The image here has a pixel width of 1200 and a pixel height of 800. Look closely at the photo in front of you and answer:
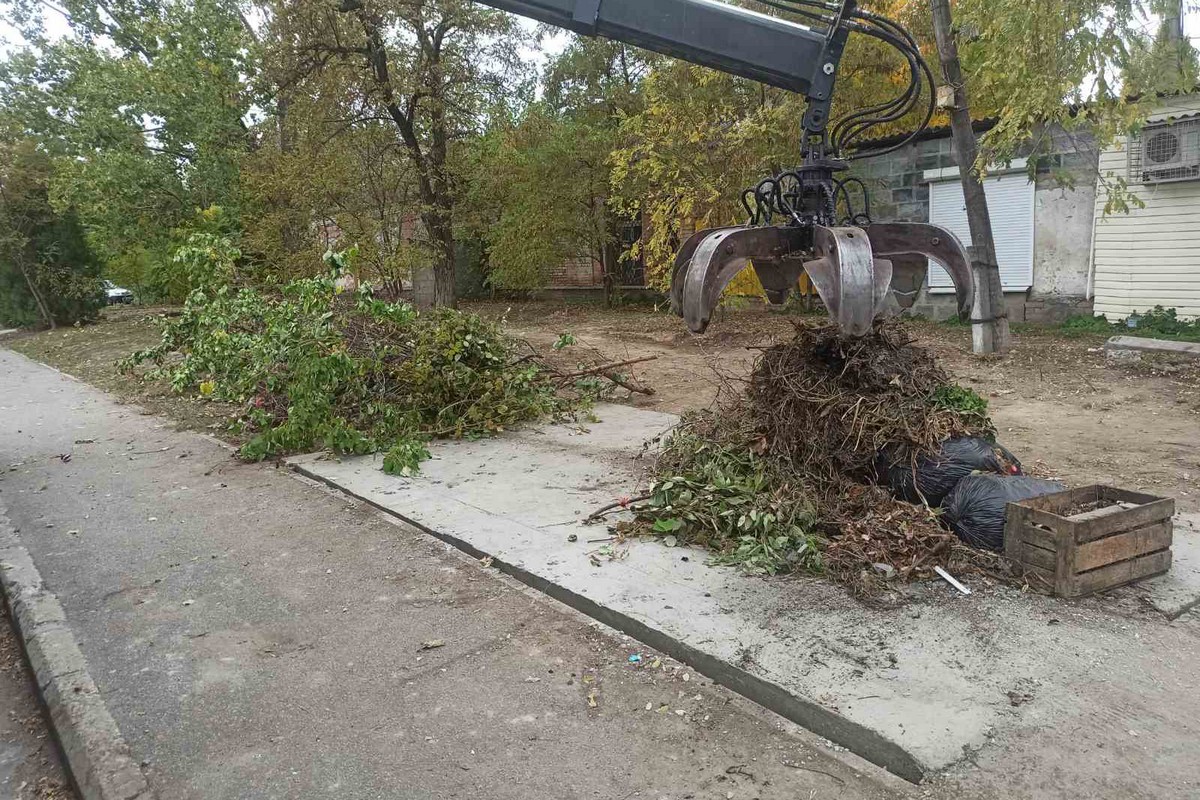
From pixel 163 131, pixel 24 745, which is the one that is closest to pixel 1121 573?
pixel 24 745

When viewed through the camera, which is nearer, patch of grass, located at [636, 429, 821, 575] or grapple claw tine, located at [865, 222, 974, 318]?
grapple claw tine, located at [865, 222, 974, 318]

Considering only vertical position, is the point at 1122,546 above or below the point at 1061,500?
below

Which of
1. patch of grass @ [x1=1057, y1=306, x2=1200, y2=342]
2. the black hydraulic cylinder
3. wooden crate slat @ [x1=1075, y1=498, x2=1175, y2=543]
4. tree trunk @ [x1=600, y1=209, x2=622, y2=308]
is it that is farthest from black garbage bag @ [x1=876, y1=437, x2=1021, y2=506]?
tree trunk @ [x1=600, y1=209, x2=622, y2=308]

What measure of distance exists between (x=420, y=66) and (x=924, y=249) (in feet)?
43.2

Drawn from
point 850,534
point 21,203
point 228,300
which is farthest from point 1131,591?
point 21,203

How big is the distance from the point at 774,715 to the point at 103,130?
2187 cm

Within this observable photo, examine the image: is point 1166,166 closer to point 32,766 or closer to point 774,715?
point 774,715

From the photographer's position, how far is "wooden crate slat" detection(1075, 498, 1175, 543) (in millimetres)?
3883

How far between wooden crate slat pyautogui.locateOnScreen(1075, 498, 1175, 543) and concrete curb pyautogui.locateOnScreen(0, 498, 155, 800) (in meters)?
4.03

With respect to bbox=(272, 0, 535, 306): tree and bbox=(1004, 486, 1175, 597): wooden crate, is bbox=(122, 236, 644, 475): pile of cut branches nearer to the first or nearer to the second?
bbox=(1004, 486, 1175, 597): wooden crate

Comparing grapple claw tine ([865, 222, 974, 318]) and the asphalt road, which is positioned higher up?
grapple claw tine ([865, 222, 974, 318])

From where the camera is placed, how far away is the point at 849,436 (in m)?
4.80

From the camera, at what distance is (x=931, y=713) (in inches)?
122

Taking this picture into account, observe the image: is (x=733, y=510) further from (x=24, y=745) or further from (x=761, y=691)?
(x=24, y=745)
